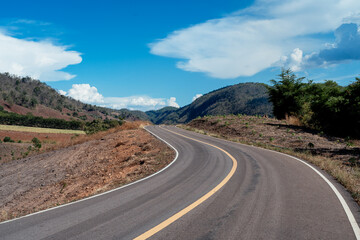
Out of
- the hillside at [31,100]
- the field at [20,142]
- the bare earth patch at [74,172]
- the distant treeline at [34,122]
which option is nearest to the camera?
the bare earth patch at [74,172]

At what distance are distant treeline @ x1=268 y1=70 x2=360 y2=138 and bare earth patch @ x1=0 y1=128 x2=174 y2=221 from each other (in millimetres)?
16025

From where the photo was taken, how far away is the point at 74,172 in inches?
602

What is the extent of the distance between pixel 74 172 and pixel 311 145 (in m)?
16.9

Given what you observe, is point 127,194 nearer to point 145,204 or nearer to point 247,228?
point 145,204

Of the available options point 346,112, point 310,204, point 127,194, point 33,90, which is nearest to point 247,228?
point 310,204

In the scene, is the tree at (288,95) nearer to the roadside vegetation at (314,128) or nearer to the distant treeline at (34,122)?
the roadside vegetation at (314,128)

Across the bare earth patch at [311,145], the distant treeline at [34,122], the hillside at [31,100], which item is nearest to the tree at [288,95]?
the bare earth patch at [311,145]

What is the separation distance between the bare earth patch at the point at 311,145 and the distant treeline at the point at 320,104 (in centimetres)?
317

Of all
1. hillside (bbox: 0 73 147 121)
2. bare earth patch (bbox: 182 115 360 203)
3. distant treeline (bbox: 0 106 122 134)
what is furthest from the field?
hillside (bbox: 0 73 147 121)

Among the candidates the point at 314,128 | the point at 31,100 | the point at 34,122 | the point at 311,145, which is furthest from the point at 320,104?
the point at 31,100

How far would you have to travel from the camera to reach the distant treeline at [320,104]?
1948 centimetres

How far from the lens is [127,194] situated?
6.63 m

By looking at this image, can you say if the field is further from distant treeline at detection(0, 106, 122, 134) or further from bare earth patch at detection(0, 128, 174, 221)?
distant treeline at detection(0, 106, 122, 134)

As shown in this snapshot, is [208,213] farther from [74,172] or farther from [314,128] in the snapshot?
[314,128]
